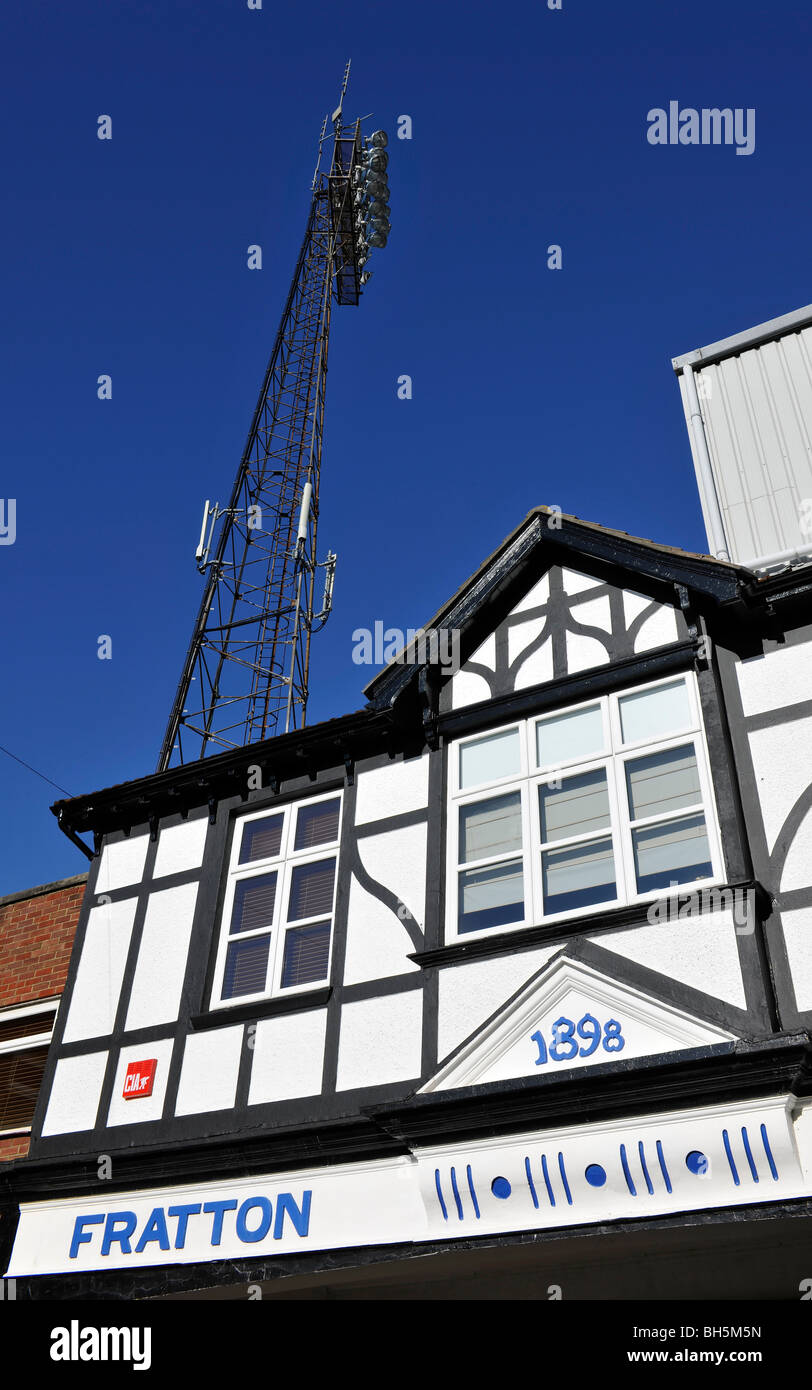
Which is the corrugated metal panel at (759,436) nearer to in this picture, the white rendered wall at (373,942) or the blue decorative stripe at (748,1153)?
the white rendered wall at (373,942)

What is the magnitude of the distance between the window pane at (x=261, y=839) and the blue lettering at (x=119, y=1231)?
3.20 metres

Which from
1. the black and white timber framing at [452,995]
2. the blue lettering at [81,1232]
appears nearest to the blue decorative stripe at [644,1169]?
the black and white timber framing at [452,995]

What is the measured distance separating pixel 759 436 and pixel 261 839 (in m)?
6.34

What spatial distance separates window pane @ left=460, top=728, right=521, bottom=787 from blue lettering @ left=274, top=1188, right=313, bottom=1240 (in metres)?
3.59

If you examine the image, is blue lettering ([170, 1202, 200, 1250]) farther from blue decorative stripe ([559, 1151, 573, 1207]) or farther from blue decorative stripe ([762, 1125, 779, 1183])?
blue decorative stripe ([762, 1125, 779, 1183])

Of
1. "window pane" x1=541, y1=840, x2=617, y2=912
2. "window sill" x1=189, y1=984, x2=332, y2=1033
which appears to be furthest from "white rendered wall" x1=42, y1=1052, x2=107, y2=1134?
"window pane" x1=541, y1=840, x2=617, y2=912

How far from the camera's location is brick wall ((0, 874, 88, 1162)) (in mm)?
12539

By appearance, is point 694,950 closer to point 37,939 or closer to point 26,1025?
point 26,1025

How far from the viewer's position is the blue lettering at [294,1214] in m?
8.60

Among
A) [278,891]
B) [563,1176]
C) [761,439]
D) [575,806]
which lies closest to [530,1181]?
[563,1176]

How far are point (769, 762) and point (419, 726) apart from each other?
3.31m

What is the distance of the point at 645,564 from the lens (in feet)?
31.9
